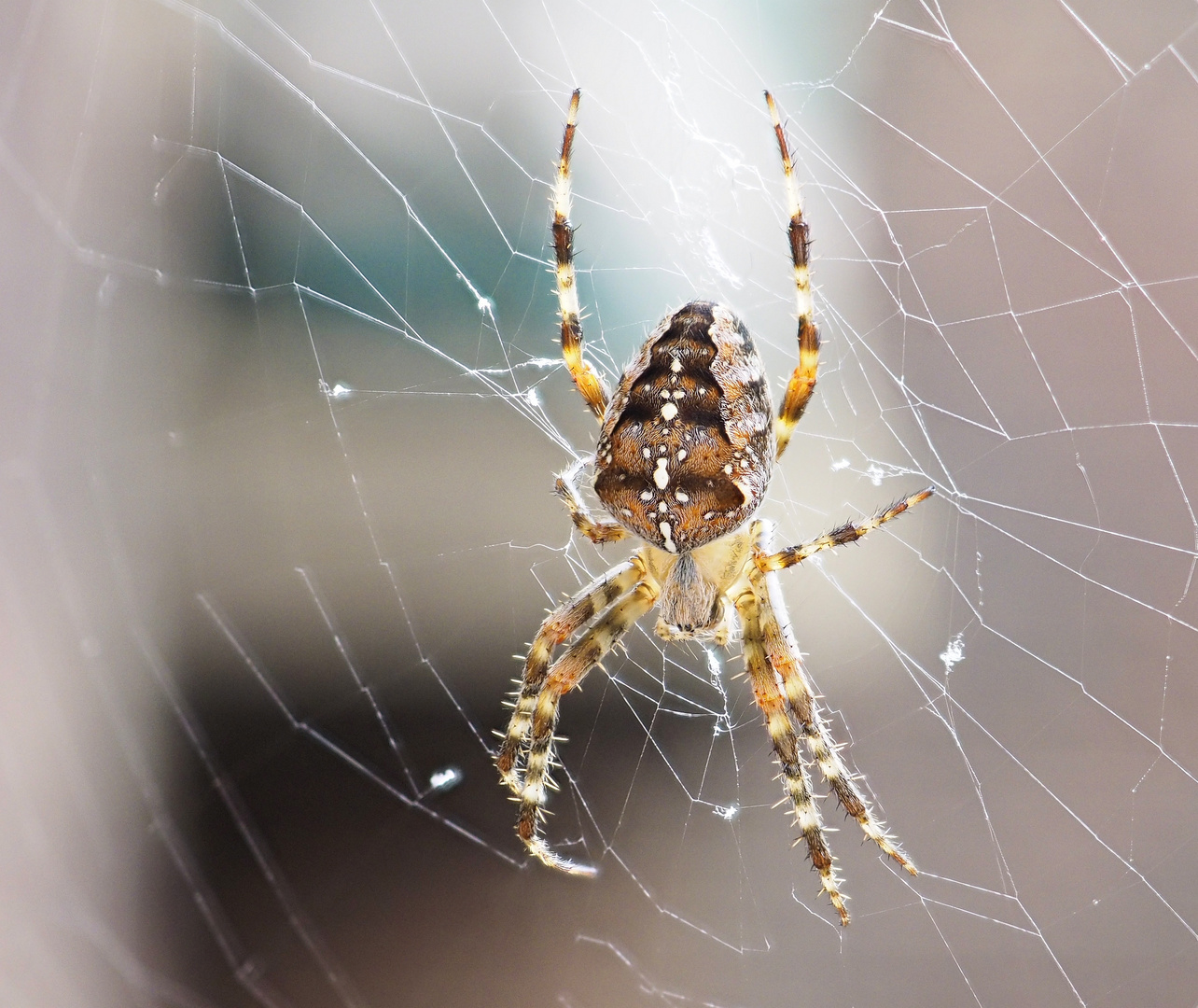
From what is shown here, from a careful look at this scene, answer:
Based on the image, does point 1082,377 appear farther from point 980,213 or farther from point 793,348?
point 793,348

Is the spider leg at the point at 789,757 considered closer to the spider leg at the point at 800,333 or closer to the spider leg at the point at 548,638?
the spider leg at the point at 548,638

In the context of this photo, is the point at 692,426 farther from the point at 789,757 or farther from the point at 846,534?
the point at 789,757

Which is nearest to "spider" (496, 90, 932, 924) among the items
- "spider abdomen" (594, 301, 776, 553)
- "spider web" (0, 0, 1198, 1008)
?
"spider abdomen" (594, 301, 776, 553)

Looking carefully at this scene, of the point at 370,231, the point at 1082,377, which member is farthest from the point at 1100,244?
the point at 370,231

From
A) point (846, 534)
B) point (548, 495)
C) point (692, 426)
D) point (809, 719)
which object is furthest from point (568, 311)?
point (548, 495)

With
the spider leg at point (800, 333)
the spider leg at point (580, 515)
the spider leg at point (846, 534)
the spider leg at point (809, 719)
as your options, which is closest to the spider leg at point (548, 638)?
the spider leg at point (580, 515)

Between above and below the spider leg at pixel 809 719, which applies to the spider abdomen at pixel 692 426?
above
